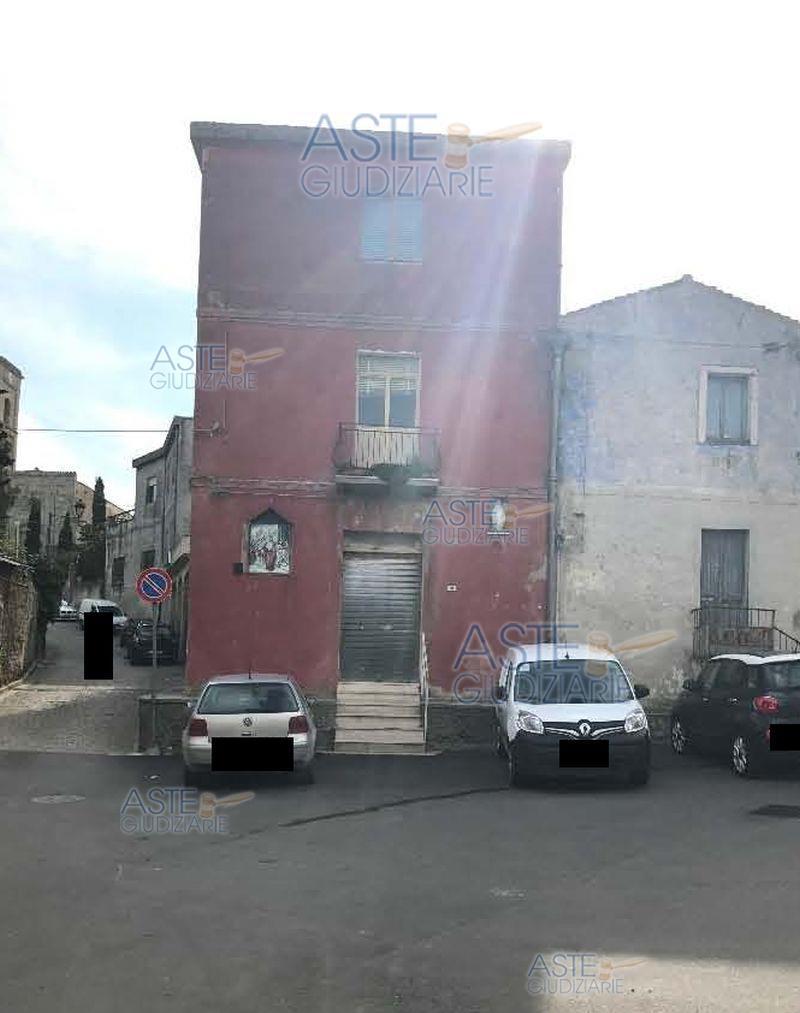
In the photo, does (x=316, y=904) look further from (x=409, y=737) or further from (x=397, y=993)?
(x=409, y=737)

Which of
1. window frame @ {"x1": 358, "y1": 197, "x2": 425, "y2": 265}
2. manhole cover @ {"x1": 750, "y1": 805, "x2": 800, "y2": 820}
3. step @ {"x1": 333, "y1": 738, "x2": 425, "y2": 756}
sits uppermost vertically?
window frame @ {"x1": 358, "y1": 197, "x2": 425, "y2": 265}

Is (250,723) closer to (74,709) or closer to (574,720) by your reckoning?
(574,720)

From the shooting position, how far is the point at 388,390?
63.7 ft

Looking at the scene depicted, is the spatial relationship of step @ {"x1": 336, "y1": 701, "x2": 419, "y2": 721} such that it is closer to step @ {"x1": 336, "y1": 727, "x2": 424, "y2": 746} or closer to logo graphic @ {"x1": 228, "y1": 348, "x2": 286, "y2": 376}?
step @ {"x1": 336, "y1": 727, "x2": 424, "y2": 746}

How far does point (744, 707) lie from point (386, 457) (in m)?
7.56

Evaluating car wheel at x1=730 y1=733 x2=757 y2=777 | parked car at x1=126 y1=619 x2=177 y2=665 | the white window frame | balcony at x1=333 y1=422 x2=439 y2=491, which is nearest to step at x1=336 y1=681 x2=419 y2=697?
balcony at x1=333 y1=422 x2=439 y2=491

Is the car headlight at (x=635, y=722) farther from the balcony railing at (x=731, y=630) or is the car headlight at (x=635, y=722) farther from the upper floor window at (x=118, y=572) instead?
the upper floor window at (x=118, y=572)

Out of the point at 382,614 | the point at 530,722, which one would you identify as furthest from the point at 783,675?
the point at 382,614

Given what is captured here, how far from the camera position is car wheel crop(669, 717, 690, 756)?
16547 mm

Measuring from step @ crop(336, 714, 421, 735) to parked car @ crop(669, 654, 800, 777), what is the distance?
14.4ft

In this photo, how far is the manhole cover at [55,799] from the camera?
12.5 meters

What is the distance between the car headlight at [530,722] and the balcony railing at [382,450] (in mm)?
5988

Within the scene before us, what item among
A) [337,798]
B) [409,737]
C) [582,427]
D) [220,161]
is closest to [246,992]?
[337,798]

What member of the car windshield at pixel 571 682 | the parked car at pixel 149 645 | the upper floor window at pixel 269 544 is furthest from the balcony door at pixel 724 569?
the parked car at pixel 149 645
